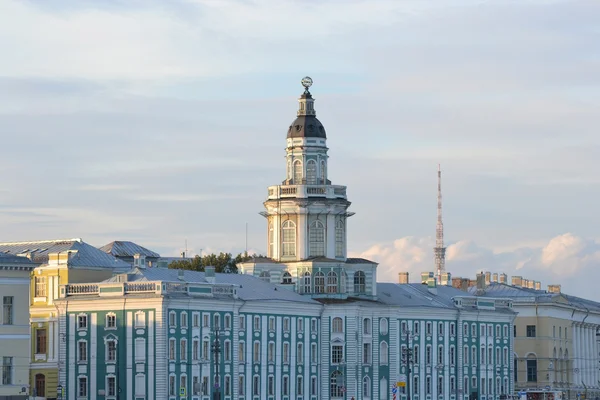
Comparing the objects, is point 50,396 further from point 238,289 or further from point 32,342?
point 238,289

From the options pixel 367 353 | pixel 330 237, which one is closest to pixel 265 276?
pixel 330 237

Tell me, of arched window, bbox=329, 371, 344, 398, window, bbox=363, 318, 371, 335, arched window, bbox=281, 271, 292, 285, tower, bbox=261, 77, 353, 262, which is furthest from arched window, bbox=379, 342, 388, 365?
arched window, bbox=281, 271, 292, 285

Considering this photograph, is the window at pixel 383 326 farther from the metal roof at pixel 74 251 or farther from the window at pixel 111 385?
the window at pixel 111 385

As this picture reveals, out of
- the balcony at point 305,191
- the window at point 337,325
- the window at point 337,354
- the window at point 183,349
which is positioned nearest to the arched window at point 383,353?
the window at point 337,354

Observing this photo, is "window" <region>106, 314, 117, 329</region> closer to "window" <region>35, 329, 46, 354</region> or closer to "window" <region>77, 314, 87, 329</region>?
"window" <region>77, 314, 87, 329</region>

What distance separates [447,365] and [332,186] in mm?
22746

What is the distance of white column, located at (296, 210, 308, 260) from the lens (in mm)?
172125

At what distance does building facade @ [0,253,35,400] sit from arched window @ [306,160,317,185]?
4748cm

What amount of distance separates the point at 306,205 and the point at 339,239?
5.01 meters

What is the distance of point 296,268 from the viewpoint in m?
172

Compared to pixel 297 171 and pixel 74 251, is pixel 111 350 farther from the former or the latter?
pixel 297 171

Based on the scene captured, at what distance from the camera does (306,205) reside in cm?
17162

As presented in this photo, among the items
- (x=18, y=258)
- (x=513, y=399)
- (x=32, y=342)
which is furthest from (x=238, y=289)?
(x=513, y=399)

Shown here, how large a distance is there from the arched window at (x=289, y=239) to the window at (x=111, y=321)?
28653 mm
